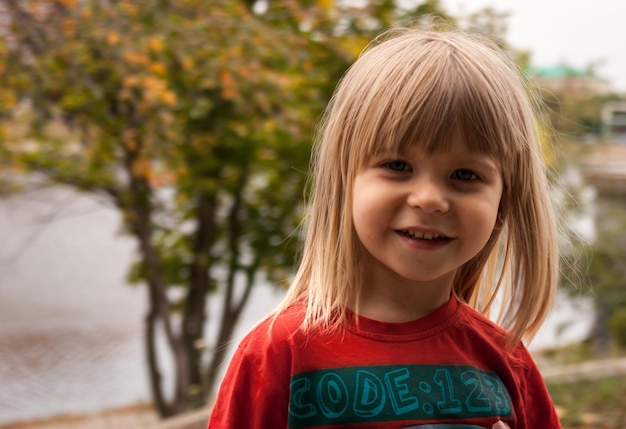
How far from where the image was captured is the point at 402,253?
1.27m

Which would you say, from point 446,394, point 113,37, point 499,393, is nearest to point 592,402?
point 113,37

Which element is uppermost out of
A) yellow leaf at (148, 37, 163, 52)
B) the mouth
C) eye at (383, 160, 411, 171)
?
eye at (383, 160, 411, 171)

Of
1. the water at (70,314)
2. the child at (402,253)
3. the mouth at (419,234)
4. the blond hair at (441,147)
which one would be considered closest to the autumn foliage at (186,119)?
the water at (70,314)

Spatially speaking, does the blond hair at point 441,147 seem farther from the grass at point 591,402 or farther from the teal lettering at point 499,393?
the grass at point 591,402

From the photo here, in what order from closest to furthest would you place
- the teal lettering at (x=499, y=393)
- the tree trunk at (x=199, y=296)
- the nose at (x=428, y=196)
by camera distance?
the nose at (x=428, y=196) → the teal lettering at (x=499, y=393) → the tree trunk at (x=199, y=296)

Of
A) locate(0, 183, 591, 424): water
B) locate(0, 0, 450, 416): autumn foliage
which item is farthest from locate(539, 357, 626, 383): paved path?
locate(0, 0, 450, 416): autumn foliage

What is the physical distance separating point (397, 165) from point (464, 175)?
0.11 m

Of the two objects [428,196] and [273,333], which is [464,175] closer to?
[428,196]

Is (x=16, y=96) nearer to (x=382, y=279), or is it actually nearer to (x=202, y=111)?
(x=202, y=111)

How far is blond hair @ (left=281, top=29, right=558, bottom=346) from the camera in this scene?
4.09 feet

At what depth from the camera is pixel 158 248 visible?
4.54 meters

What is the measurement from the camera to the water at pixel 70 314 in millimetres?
5621

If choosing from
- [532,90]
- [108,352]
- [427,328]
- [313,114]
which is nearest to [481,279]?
[427,328]

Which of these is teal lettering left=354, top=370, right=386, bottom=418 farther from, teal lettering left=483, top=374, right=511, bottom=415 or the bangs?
the bangs
